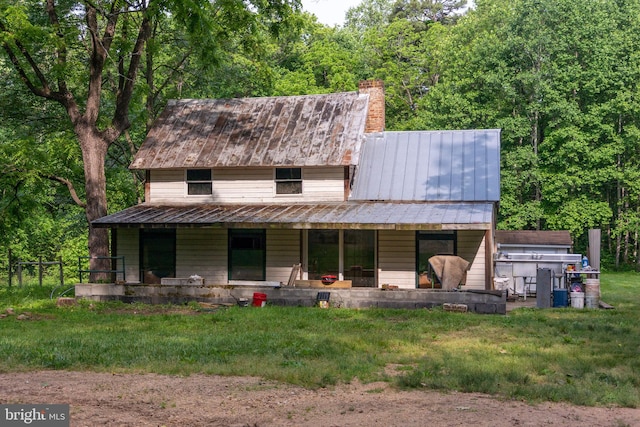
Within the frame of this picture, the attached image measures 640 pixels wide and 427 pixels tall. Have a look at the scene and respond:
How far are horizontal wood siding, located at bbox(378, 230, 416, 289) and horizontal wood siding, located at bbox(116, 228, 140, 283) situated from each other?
7930 millimetres

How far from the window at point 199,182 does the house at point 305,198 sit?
0.12ft

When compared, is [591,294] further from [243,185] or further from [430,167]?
[243,185]

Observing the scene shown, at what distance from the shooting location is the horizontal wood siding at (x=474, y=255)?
2262 cm

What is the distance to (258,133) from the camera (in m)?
26.4

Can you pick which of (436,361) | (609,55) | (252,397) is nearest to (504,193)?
(609,55)

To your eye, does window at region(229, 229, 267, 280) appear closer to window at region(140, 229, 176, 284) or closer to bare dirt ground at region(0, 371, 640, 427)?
window at region(140, 229, 176, 284)

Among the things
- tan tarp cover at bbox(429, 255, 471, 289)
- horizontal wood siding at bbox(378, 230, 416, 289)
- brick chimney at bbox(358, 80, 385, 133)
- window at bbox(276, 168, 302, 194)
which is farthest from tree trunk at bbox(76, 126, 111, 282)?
tan tarp cover at bbox(429, 255, 471, 289)

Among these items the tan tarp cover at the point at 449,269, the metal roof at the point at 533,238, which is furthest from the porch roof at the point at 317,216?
the metal roof at the point at 533,238

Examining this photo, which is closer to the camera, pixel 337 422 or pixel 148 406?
pixel 337 422

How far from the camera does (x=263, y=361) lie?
1168 centimetres

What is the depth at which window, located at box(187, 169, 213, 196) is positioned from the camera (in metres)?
25.6

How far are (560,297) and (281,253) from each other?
8.42m

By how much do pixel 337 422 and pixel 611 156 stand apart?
118 ft

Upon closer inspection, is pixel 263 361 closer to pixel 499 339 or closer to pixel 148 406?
pixel 148 406
